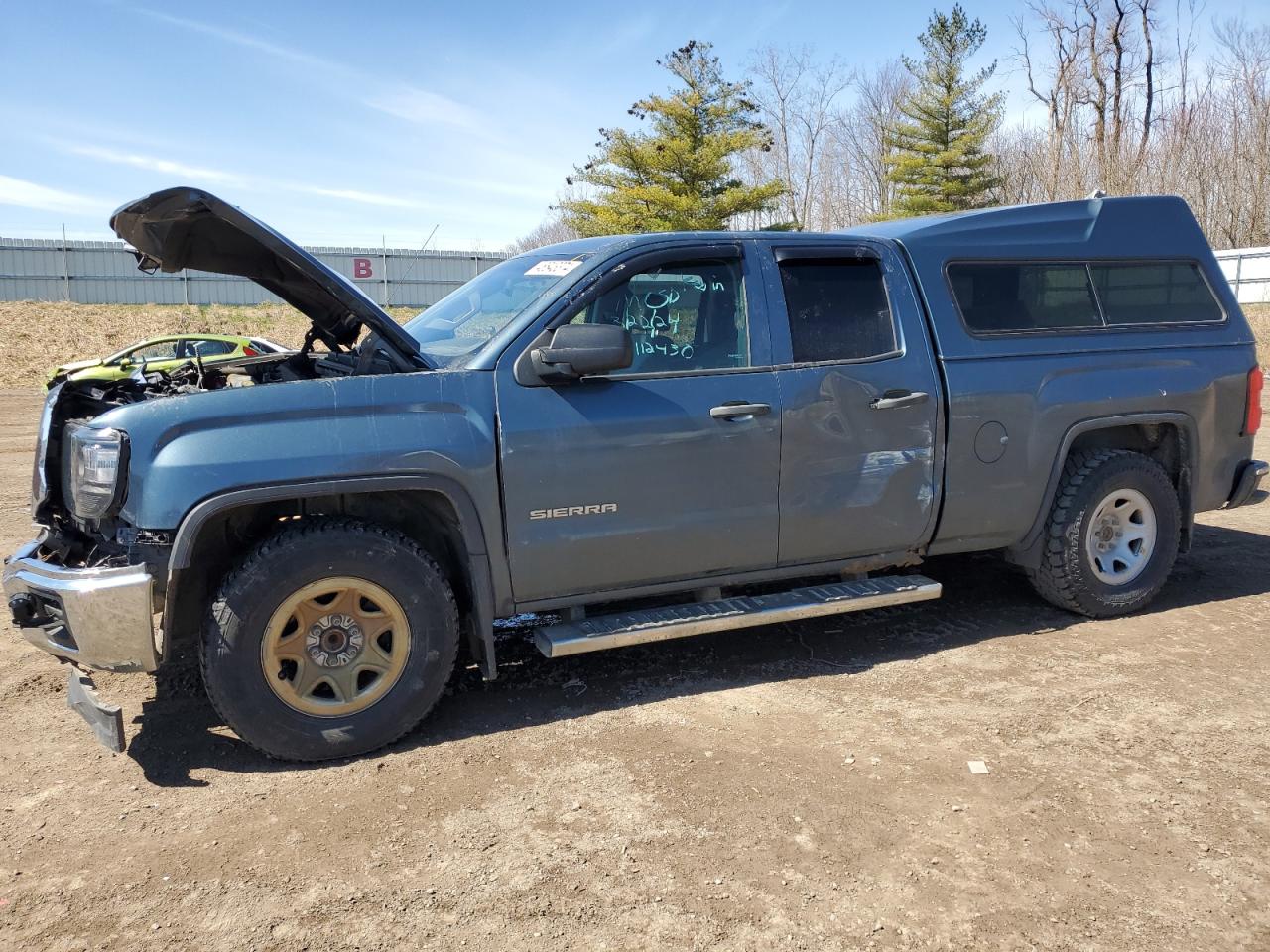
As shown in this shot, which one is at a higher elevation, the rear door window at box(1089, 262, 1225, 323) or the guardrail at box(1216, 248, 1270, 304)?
the guardrail at box(1216, 248, 1270, 304)

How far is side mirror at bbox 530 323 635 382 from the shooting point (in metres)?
3.78

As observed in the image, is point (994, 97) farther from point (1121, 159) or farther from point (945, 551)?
point (945, 551)

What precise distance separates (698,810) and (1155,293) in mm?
3991

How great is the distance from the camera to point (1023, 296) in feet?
16.4

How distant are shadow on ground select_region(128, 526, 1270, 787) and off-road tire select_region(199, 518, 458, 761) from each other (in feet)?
0.44

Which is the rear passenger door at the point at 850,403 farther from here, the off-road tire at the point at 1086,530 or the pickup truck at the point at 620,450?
the off-road tire at the point at 1086,530

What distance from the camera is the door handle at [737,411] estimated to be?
412cm

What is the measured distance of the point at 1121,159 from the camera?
37.4 m

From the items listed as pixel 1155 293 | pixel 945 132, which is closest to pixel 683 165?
pixel 945 132

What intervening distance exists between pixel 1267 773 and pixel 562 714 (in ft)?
8.87

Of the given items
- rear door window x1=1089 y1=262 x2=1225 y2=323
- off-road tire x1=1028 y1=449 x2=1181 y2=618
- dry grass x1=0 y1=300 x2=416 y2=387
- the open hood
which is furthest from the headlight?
dry grass x1=0 y1=300 x2=416 y2=387

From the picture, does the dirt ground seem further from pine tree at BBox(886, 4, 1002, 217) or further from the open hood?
pine tree at BBox(886, 4, 1002, 217)

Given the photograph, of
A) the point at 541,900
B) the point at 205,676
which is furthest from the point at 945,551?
the point at 205,676

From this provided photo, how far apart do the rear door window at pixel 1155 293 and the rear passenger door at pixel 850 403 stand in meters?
1.31
